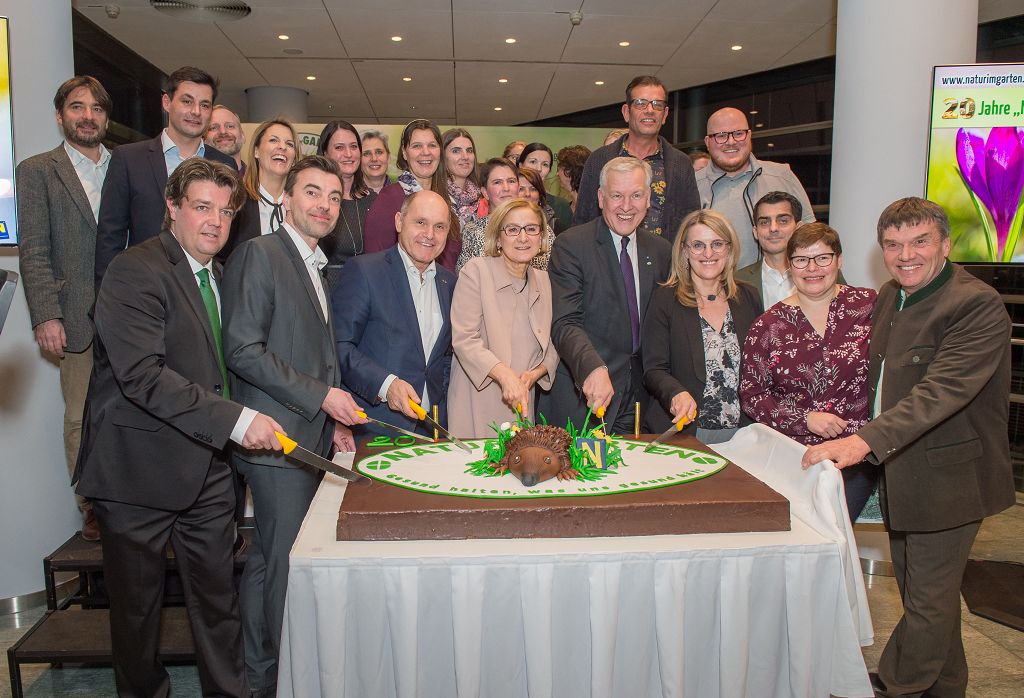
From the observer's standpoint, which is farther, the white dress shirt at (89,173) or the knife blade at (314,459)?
the white dress shirt at (89,173)

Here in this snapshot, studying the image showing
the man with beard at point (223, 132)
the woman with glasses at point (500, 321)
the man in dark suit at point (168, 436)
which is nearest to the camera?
the man in dark suit at point (168, 436)

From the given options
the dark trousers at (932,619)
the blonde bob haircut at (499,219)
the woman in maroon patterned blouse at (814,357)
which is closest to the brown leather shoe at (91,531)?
the blonde bob haircut at (499,219)

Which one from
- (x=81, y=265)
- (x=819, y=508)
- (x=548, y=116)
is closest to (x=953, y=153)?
(x=819, y=508)

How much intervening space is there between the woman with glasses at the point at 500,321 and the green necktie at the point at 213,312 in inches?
32.5

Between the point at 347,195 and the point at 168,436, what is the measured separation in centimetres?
202

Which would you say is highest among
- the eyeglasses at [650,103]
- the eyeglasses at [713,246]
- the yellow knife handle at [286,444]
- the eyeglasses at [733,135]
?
the eyeglasses at [650,103]

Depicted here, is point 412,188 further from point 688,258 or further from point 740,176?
point 740,176

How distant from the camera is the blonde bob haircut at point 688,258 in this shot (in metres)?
2.88

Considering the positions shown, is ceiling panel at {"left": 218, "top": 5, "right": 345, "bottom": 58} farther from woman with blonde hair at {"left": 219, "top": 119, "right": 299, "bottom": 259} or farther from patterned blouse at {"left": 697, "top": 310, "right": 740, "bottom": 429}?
patterned blouse at {"left": 697, "top": 310, "right": 740, "bottom": 429}

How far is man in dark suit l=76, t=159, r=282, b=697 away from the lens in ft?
7.23

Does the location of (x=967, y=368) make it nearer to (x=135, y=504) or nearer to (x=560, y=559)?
(x=560, y=559)

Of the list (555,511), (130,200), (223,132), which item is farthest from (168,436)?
(223,132)

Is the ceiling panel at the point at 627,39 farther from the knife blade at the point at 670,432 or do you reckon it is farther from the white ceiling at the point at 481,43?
the knife blade at the point at 670,432

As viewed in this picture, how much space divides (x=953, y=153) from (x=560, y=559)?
306 centimetres
